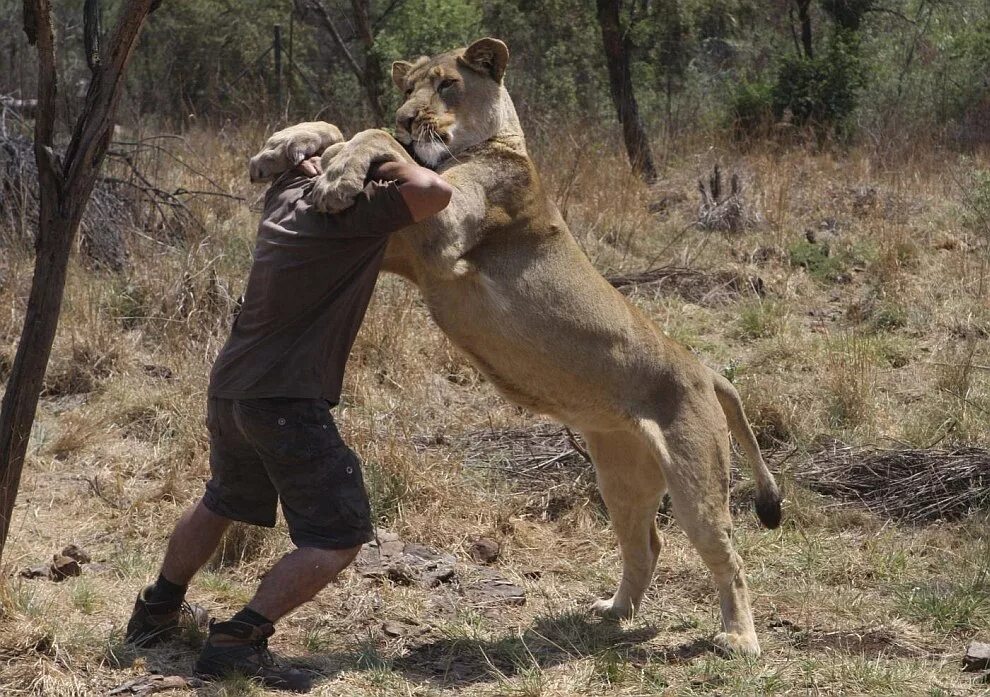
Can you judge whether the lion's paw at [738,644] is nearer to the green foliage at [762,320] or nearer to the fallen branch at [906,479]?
the fallen branch at [906,479]

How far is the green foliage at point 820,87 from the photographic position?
1563cm

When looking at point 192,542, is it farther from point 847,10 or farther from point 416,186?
point 847,10

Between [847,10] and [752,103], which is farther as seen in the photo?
[847,10]

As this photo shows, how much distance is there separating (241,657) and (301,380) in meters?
0.99

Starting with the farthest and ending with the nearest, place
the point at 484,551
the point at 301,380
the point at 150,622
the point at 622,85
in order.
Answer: the point at 622,85 → the point at 484,551 → the point at 150,622 → the point at 301,380

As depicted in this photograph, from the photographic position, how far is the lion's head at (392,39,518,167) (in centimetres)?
461

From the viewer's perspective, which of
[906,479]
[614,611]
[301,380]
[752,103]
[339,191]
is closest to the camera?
[339,191]

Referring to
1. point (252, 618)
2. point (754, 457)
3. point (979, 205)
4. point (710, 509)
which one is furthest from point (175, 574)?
point (979, 205)

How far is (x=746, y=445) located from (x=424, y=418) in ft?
7.50

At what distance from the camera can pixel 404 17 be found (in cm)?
1428

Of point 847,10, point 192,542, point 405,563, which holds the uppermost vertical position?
point 847,10

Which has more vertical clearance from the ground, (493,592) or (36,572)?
(36,572)

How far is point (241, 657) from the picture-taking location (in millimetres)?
4051

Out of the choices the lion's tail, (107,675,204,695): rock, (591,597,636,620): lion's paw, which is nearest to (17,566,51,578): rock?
(107,675,204,695): rock
